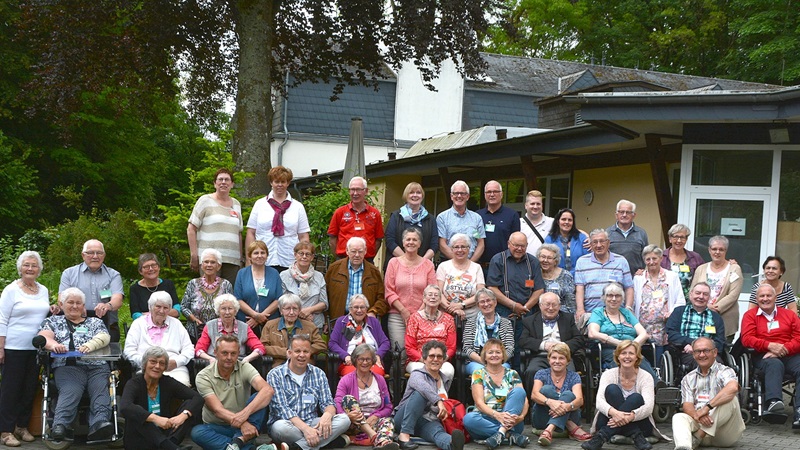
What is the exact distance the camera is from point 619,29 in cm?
3772

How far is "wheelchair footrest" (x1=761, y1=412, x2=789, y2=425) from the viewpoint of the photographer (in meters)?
7.86

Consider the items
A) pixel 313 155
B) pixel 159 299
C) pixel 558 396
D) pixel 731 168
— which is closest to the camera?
pixel 159 299

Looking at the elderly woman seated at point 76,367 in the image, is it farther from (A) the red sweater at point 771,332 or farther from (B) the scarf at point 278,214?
(A) the red sweater at point 771,332

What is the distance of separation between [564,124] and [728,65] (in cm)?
1284

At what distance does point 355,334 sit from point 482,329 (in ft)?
3.72

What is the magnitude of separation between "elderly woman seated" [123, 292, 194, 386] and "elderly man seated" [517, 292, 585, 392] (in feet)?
9.65

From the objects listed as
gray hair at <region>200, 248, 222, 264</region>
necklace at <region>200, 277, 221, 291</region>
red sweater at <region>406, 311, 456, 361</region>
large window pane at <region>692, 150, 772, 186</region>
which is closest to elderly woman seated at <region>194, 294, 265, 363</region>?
necklace at <region>200, 277, 221, 291</region>

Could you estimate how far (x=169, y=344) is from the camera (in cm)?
736

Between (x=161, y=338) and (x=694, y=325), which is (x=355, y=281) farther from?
(x=694, y=325)

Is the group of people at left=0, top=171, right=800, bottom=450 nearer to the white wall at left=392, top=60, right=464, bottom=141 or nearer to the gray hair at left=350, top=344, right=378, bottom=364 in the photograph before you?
the gray hair at left=350, top=344, right=378, bottom=364

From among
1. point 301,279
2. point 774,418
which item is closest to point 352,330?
point 301,279

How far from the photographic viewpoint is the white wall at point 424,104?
3244cm

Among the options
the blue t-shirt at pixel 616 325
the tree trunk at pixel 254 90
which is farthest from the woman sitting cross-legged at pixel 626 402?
the tree trunk at pixel 254 90

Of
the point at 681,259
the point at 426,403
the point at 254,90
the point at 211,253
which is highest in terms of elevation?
the point at 254,90
